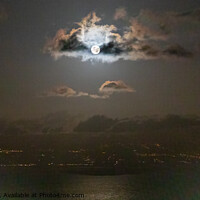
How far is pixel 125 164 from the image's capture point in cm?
6094

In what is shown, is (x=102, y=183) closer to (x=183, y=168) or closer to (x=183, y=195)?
(x=183, y=195)

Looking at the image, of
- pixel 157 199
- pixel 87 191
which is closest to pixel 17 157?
pixel 87 191

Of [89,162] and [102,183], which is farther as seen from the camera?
[89,162]

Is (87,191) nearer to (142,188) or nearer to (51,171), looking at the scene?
(142,188)

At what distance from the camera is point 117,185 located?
4097cm

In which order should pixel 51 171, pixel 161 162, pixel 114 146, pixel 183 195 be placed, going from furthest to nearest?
pixel 161 162 < pixel 114 146 < pixel 51 171 < pixel 183 195

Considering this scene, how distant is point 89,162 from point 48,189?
24.6 m

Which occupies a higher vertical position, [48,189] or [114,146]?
[114,146]

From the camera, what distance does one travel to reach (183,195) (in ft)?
110

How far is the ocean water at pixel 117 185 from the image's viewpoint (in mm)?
33531

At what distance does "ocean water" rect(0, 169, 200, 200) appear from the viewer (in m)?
33.5

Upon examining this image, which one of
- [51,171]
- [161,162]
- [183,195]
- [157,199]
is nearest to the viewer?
[157,199]

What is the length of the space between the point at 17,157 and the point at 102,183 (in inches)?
1044

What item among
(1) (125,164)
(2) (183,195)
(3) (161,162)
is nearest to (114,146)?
(1) (125,164)
